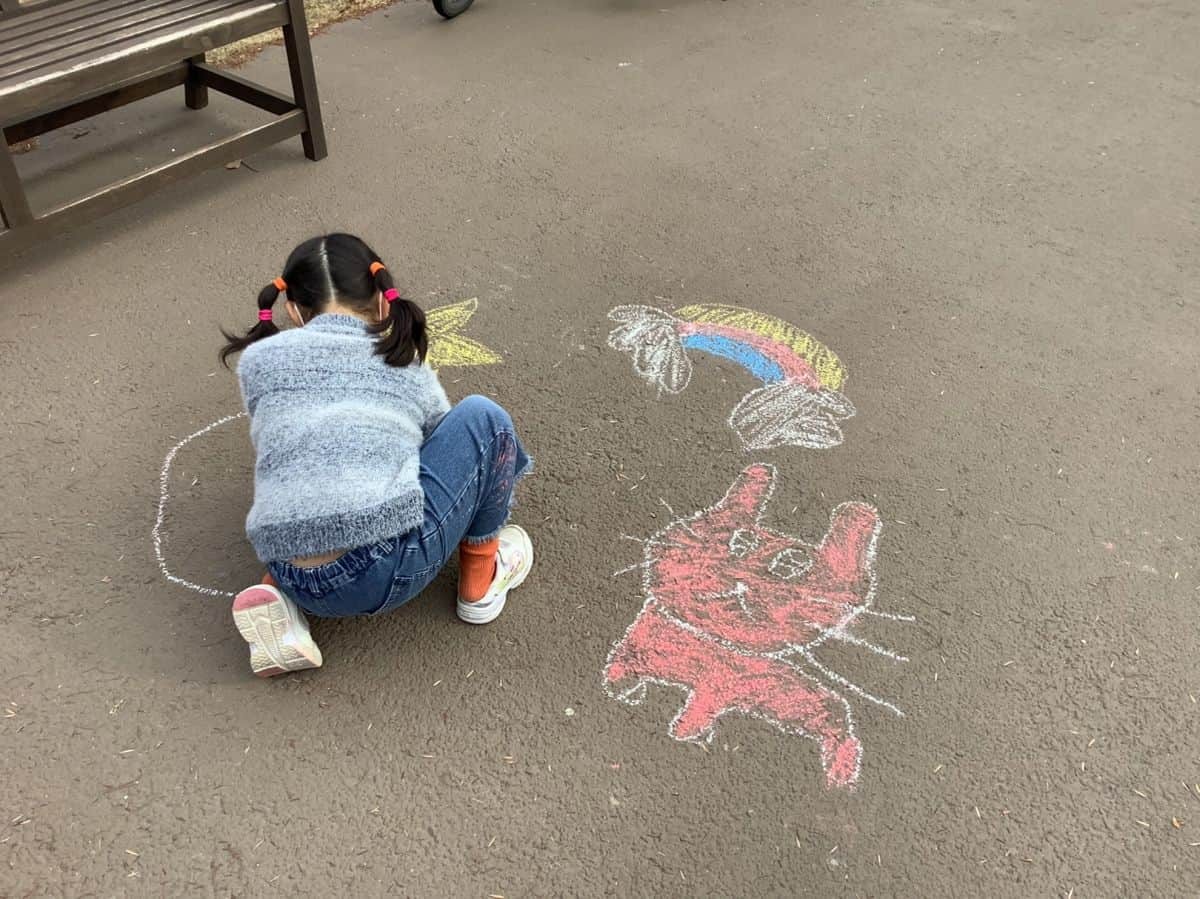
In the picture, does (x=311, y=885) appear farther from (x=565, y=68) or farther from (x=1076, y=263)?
(x=565, y=68)

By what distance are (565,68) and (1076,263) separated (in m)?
2.66

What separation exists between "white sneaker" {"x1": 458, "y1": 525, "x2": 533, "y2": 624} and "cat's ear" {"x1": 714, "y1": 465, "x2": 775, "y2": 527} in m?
0.53

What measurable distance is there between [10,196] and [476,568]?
2.20 metres

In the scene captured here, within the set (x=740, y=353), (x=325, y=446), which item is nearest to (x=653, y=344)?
(x=740, y=353)

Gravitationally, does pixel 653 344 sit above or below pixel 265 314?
below

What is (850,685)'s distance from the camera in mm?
2109

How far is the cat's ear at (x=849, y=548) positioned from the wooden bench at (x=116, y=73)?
2720 millimetres

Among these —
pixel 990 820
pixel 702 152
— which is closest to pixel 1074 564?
pixel 990 820

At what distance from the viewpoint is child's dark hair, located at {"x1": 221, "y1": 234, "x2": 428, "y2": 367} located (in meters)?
1.94

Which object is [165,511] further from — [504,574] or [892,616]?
[892,616]

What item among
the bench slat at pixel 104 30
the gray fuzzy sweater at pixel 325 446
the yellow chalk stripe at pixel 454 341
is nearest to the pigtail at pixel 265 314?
the gray fuzzy sweater at pixel 325 446

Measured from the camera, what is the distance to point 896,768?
1970 mm

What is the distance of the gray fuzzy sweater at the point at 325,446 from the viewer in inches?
71.7

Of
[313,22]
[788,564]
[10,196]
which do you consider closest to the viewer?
[788,564]
